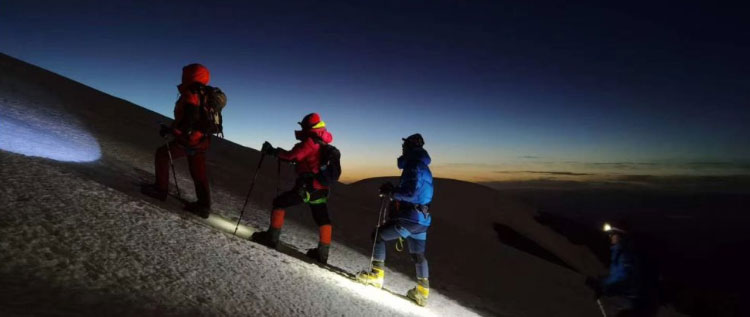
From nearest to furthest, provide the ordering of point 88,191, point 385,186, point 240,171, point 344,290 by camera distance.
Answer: point 88,191 → point 344,290 → point 385,186 → point 240,171

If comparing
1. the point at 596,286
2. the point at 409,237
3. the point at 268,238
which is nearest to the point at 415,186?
the point at 409,237

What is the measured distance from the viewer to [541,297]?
10.8 metres

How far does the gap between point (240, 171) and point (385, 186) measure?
817cm

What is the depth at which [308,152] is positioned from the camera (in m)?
5.58

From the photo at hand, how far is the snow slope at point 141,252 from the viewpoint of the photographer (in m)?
2.45

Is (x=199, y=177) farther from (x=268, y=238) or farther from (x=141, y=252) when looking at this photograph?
(x=141, y=252)

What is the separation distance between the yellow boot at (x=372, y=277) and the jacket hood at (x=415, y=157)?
59.6 inches

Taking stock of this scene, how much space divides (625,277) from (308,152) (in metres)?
4.68

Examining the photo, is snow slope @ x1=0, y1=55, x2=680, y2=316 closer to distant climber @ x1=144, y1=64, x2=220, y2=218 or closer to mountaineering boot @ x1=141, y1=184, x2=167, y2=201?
mountaineering boot @ x1=141, y1=184, x2=167, y2=201

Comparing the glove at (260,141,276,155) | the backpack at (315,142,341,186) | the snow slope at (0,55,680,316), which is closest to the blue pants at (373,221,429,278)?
the snow slope at (0,55,680,316)

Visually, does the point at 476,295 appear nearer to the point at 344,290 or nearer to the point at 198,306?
the point at 344,290

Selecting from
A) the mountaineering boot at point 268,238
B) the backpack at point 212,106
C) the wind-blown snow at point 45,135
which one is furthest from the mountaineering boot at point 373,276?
the wind-blown snow at point 45,135

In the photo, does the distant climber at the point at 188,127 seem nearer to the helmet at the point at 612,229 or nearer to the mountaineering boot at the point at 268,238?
the mountaineering boot at the point at 268,238

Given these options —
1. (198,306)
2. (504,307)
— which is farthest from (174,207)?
(504,307)
